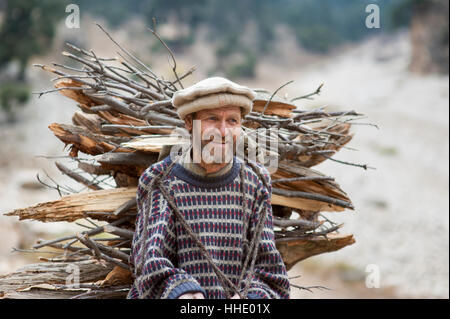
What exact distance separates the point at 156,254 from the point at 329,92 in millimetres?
17804

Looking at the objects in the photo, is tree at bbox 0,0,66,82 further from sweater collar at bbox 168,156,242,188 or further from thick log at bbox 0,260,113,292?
sweater collar at bbox 168,156,242,188

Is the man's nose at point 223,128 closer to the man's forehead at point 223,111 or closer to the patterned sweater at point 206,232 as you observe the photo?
the man's forehead at point 223,111

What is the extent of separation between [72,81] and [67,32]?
16.2m

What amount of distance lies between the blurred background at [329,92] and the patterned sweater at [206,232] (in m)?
0.65

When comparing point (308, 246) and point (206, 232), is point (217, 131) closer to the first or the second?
point (206, 232)

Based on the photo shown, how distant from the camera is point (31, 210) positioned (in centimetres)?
217

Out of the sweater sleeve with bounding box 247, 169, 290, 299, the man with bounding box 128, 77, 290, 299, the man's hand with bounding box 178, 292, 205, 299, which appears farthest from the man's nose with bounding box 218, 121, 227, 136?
the man's hand with bounding box 178, 292, 205, 299

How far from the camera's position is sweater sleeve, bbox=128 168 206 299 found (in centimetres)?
157

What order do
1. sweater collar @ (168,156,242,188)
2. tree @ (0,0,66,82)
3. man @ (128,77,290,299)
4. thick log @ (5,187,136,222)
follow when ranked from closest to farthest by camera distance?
man @ (128,77,290,299)
sweater collar @ (168,156,242,188)
thick log @ (5,187,136,222)
tree @ (0,0,66,82)

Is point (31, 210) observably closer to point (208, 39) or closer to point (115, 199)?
point (115, 199)

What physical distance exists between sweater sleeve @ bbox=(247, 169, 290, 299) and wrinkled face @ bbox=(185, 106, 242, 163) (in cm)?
24

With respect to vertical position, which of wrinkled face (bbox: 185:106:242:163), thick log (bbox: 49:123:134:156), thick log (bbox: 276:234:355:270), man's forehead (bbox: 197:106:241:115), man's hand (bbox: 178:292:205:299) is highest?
thick log (bbox: 49:123:134:156)

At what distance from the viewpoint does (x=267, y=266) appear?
5.78 ft

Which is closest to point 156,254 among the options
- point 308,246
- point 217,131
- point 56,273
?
point 217,131
